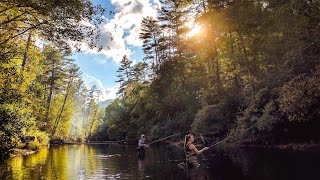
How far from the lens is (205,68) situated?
51.0 m

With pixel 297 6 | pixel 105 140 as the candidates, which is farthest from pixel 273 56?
pixel 105 140

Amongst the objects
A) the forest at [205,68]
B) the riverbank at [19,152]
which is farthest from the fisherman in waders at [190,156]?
the riverbank at [19,152]

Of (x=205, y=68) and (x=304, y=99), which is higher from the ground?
(x=205, y=68)

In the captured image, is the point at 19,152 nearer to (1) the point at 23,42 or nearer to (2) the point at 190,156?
(1) the point at 23,42

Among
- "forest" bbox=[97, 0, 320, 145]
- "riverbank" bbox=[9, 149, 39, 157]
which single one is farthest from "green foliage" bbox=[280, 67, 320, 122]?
"riverbank" bbox=[9, 149, 39, 157]

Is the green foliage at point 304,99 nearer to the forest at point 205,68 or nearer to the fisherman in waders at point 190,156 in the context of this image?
the forest at point 205,68

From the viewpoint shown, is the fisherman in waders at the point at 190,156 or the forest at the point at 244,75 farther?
the forest at the point at 244,75

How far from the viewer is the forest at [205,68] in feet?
51.2

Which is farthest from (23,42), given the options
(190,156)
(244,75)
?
(244,75)

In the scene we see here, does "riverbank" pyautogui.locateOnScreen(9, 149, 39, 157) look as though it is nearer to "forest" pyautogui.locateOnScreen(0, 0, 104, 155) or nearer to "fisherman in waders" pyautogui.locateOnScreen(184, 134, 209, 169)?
"forest" pyautogui.locateOnScreen(0, 0, 104, 155)

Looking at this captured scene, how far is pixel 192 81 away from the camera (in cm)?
4703

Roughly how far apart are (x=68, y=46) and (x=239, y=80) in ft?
86.2

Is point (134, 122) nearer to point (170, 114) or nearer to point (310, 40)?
point (170, 114)

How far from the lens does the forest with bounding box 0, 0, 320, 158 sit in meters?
15.6
